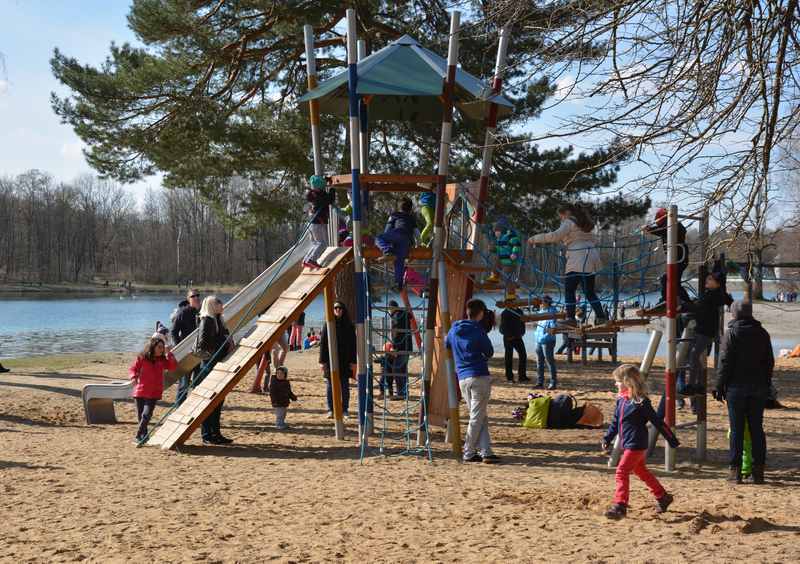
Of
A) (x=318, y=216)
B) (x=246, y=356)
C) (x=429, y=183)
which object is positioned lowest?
(x=246, y=356)

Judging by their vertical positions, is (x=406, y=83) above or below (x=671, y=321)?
above

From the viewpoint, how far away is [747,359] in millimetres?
7723

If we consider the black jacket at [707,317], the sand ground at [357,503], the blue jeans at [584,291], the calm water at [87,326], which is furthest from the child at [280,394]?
the black jacket at [707,317]

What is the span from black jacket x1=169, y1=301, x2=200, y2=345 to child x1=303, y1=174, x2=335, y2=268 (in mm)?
2751

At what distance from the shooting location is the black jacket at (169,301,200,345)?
1250 centimetres

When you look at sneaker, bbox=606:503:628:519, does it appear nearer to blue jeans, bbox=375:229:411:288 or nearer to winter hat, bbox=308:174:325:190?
blue jeans, bbox=375:229:411:288

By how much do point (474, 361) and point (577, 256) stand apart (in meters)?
1.81

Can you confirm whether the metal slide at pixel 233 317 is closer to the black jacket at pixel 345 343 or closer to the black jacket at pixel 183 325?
the black jacket at pixel 183 325

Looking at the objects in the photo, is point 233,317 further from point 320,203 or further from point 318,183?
point 318,183

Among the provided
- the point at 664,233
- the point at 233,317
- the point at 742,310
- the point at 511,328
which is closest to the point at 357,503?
the point at 742,310

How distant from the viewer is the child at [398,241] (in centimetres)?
950

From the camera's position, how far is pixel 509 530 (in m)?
6.20

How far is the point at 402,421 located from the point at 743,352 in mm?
5471

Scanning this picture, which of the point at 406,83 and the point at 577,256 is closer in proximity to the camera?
the point at 577,256
